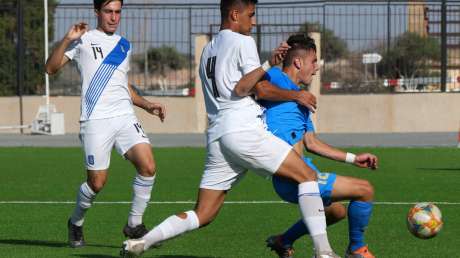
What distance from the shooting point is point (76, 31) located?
397 inches

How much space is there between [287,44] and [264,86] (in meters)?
0.60

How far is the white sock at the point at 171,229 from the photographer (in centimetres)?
854

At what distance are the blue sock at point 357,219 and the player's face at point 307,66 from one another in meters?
0.96

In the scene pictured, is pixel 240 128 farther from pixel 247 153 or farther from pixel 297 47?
pixel 297 47

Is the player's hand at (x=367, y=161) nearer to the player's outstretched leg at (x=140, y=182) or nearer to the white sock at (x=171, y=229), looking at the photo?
the white sock at (x=171, y=229)

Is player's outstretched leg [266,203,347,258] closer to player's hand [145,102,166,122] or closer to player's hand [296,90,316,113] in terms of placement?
player's hand [296,90,316,113]

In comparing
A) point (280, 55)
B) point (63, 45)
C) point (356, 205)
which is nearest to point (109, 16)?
point (63, 45)

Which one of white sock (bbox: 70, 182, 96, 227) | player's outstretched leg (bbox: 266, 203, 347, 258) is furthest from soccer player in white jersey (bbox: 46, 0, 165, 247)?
player's outstretched leg (bbox: 266, 203, 347, 258)

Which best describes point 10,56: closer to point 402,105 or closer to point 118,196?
point 402,105

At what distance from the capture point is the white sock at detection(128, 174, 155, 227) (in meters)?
10.4

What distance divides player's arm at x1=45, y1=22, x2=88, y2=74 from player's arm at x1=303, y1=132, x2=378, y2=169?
2151mm

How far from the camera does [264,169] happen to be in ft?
28.2

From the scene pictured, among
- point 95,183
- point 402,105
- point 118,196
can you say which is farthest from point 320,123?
point 95,183

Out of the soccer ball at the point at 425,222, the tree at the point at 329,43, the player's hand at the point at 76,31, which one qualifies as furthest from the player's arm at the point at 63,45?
the tree at the point at 329,43
